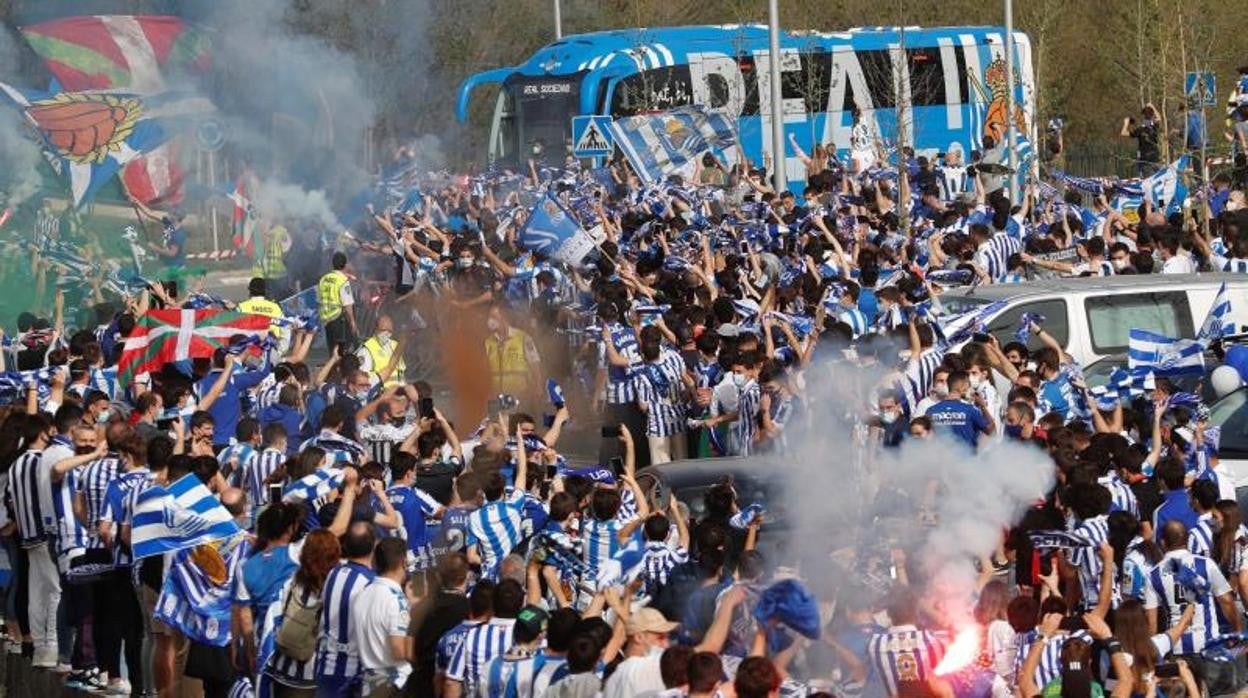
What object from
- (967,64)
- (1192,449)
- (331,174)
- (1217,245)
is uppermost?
(967,64)

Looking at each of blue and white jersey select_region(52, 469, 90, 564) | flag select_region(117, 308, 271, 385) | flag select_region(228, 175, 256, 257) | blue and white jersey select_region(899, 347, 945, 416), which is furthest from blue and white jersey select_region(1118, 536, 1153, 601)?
flag select_region(228, 175, 256, 257)

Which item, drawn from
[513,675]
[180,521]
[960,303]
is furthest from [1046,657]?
[960,303]

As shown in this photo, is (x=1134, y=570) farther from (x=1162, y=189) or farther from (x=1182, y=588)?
(x=1162, y=189)

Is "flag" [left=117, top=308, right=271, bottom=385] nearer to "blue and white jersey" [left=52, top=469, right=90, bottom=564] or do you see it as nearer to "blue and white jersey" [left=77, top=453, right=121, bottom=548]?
"blue and white jersey" [left=52, top=469, right=90, bottom=564]

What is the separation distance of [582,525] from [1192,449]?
375 centimetres

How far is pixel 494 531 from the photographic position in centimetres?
1248

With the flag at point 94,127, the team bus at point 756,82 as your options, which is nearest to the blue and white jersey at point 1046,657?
the flag at point 94,127

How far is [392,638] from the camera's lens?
10781 millimetres

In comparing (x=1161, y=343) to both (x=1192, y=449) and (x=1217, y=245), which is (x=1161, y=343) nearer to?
(x=1192, y=449)

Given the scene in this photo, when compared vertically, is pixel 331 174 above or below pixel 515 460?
above

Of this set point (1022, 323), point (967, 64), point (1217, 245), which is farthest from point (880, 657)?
point (967, 64)

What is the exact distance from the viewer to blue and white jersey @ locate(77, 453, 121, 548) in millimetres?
13797

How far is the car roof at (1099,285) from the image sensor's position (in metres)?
17.4

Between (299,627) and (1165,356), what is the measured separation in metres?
6.48
